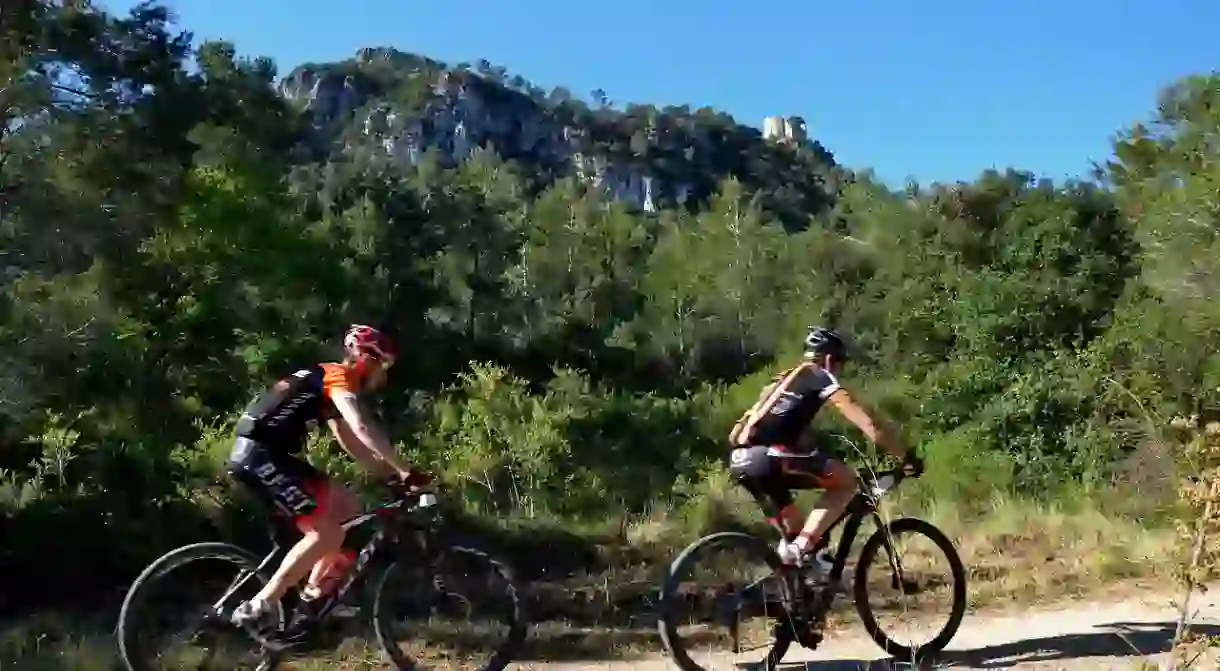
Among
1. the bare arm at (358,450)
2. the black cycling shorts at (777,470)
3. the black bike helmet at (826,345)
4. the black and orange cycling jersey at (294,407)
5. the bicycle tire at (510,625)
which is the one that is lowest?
the bicycle tire at (510,625)

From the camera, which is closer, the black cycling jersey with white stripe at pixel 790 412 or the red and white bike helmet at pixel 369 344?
the red and white bike helmet at pixel 369 344

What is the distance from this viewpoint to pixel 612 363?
170ft

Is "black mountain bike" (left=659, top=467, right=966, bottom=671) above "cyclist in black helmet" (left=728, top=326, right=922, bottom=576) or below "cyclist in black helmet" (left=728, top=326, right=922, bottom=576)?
below

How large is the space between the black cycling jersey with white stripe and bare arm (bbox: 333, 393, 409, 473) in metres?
1.87

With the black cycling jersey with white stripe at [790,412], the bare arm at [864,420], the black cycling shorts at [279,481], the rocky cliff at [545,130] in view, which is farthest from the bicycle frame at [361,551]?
the rocky cliff at [545,130]

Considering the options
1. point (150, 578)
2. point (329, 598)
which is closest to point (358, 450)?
point (329, 598)

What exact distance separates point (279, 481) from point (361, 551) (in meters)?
0.55

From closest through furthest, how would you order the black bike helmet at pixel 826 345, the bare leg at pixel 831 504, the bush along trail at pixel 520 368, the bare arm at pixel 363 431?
the bare arm at pixel 363 431, the bare leg at pixel 831 504, the black bike helmet at pixel 826 345, the bush along trail at pixel 520 368

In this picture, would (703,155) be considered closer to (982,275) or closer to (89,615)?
(982,275)

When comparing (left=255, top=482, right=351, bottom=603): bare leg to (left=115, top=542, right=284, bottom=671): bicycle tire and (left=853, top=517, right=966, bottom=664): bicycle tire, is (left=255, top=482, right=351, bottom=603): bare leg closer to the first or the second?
(left=115, top=542, right=284, bottom=671): bicycle tire

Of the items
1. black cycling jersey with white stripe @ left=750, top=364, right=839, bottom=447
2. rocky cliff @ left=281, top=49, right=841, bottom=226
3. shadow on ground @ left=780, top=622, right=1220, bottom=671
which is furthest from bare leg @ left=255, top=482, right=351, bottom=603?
rocky cliff @ left=281, top=49, right=841, bottom=226

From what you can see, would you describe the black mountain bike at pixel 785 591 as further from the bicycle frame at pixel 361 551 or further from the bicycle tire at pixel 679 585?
the bicycle frame at pixel 361 551

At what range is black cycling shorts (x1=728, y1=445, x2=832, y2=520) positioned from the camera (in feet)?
18.4

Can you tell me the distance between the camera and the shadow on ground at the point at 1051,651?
19.5 feet
